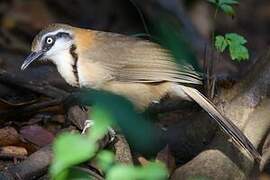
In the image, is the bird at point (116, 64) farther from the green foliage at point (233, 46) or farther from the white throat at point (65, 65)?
the green foliage at point (233, 46)

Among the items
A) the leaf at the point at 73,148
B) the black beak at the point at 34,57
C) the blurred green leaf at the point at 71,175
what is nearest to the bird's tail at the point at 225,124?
the black beak at the point at 34,57

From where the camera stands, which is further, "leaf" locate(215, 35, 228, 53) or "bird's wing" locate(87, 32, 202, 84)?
"bird's wing" locate(87, 32, 202, 84)

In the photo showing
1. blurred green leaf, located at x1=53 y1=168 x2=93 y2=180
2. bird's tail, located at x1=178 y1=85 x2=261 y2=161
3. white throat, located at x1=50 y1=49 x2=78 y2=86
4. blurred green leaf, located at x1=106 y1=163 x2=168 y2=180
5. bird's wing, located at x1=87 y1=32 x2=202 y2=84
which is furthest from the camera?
white throat, located at x1=50 y1=49 x2=78 y2=86

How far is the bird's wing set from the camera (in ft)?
17.2

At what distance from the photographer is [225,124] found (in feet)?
15.5

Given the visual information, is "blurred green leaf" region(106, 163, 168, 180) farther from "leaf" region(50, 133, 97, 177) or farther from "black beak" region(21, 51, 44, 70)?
"black beak" region(21, 51, 44, 70)

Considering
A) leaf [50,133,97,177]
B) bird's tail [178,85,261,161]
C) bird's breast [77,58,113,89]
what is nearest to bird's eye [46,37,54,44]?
bird's breast [77,58,113,89]

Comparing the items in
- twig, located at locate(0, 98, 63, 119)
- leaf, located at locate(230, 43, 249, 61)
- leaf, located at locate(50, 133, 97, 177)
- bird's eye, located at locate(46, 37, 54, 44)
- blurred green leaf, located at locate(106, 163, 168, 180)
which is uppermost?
leaf, located at locate(50, 133, 97, 177)

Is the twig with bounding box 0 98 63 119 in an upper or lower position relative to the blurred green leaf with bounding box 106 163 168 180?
lower

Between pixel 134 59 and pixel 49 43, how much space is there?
639mm

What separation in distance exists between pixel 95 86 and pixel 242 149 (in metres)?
1.23

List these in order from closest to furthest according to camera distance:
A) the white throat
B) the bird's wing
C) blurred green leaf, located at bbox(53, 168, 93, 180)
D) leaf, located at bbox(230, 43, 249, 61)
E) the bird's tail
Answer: blurred green leaf, located at bbox(53, 168, 93, 180)
the bird's tail
leaf, located at bbox(230, 43, 249, 61)
the bird's wing
the white throat

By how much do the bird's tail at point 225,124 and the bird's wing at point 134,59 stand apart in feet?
0.45

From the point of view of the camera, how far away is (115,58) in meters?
5.54
